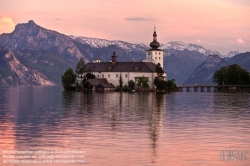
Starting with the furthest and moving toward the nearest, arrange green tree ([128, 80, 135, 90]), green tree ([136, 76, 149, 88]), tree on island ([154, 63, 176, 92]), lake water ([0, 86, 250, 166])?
green tree ([128, 80, 135, 90])
green tree ([136, 76, 149, 88])
tree on island ([154, 63, 176, 92])
lake water ([0, 86, 250, 166])

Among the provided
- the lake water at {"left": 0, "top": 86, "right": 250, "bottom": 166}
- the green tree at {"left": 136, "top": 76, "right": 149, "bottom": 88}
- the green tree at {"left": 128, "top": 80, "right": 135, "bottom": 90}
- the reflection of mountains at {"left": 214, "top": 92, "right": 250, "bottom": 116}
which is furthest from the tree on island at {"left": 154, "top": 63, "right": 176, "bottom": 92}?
the lake water at {"left": 0, "top": 86, "right": 250, "bottom": 166}

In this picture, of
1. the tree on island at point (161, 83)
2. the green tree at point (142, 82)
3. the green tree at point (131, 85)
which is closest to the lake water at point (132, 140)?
the tree on island at point (161, 83)

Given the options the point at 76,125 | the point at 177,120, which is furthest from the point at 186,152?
the point at 177,120

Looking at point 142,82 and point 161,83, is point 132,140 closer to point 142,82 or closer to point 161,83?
point 161,83

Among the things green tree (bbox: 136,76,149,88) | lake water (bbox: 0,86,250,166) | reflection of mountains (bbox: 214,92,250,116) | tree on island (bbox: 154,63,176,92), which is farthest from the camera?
green tree (bbox: 136,76,149,88)

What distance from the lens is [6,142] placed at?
3703 centimetres

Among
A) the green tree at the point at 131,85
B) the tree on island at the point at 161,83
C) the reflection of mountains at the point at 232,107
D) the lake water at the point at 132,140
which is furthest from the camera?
the green tree at the point at 131,85

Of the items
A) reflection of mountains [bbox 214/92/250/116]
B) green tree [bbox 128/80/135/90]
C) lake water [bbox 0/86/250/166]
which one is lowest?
lake water [bbox 0/86/250/166]

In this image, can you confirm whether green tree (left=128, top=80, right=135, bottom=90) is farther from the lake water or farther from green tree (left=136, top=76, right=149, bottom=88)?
the lake water

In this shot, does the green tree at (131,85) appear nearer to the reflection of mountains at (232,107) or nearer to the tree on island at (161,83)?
the tree on island at (161,83)

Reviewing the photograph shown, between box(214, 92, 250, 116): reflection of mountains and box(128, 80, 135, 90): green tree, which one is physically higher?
box(128, 80, 135, 90): green tree

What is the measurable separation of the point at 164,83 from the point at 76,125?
144 m

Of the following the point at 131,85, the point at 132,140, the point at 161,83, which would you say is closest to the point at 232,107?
the point at 132,140

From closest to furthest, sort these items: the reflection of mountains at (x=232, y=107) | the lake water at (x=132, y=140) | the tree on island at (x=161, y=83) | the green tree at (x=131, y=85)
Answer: the lake water at (x=132, y=140) → the reflection of mountains at (x=232, y=107) → the tree on island at (x=161, y=83) → the green tree at (x=131, y=85)
